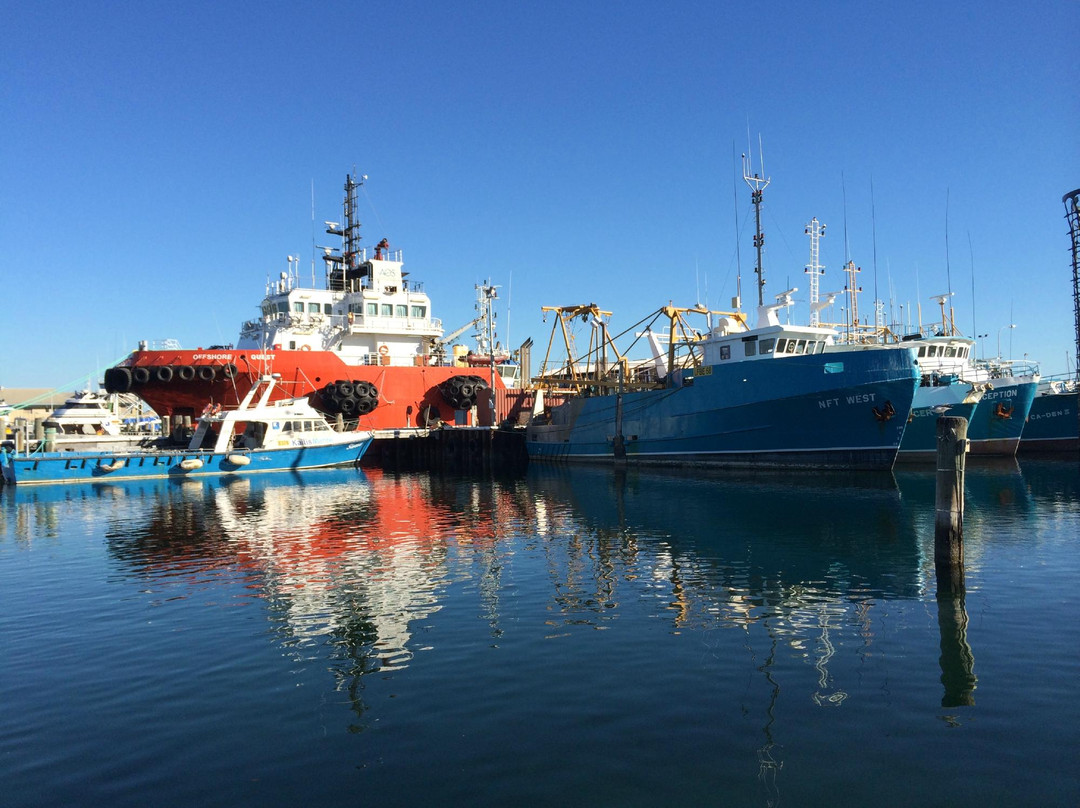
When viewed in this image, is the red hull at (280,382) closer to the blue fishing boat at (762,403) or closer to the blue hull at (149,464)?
the blue hull at (149,464)

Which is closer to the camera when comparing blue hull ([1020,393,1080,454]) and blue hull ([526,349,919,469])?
blue hull ([526,349,919,469])

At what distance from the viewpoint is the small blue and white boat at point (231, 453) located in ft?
99.6

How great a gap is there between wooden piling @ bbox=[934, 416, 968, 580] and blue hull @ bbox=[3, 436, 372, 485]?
29.1 meters

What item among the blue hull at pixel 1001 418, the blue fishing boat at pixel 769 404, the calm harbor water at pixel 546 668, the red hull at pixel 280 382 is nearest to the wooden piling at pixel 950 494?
the calm harbor water at pixel 546 668

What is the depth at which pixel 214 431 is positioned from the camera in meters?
36.7

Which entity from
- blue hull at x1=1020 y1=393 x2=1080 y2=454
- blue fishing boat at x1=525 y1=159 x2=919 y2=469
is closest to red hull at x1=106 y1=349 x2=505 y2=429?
blue fishing boat at x1=525 y1=159 x2=919 y2=469

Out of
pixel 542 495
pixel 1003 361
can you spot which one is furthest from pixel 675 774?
pixel 1003 361

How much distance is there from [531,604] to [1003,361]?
142ft

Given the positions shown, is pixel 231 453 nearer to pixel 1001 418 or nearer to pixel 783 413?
pixel 783 413

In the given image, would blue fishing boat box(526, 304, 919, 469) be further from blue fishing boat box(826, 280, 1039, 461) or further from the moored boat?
the moored boat

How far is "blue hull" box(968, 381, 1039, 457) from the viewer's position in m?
35.7

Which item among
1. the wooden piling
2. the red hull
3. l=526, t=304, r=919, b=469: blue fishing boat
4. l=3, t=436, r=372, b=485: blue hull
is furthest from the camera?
the red hull

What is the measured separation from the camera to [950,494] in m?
11.7

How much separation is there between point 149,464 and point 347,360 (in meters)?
13.8
